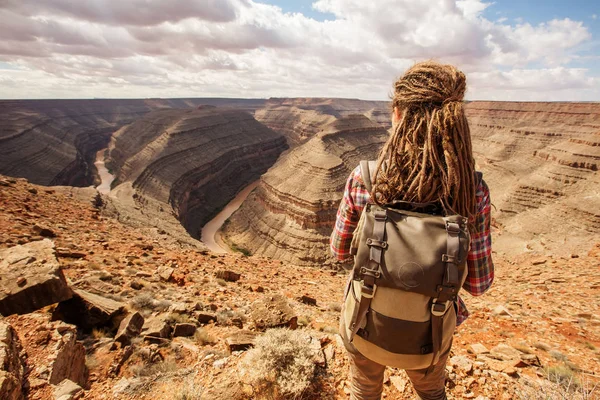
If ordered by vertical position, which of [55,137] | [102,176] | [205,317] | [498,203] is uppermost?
[205,317]

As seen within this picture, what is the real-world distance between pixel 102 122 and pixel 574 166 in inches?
4068

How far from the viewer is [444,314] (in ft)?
5.87

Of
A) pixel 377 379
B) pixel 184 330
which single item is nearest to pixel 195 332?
pixel 184 330

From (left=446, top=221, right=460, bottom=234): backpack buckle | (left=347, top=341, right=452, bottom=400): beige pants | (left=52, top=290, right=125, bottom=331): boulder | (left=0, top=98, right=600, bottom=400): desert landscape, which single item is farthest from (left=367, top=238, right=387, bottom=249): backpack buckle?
(left=52, top=290, right=125, bottom=331): boulder

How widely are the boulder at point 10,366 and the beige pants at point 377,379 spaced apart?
2.89 meters

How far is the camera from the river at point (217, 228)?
30447 mm

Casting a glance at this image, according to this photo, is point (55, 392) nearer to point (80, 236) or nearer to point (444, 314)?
point (444, 314)

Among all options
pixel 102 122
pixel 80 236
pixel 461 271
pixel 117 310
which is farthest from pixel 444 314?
pixel 102 122

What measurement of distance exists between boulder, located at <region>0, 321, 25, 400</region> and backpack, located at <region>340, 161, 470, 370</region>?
9.85ft

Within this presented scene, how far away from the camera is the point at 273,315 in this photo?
5.32 metres

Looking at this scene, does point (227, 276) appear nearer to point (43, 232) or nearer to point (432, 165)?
point (43, 232)

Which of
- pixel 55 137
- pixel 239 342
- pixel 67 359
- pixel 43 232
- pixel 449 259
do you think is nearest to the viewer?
pixel 449 259

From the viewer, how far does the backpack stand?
5.41 ft

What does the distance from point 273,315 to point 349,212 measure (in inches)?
147
